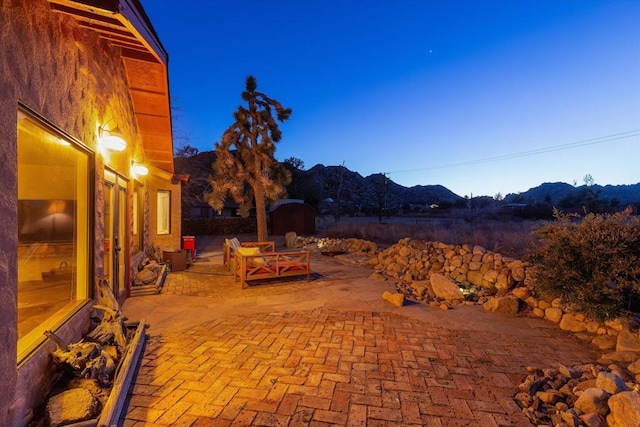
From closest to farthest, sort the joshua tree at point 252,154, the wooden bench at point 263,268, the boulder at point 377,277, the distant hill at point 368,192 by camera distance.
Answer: the wooden bench at point 263,268 < the boulder at point 377,277 < the joshua tree at point 252,154 < the distant hill at point 368,192

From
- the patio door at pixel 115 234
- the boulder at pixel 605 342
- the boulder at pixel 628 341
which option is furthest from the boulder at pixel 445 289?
the patio door at pixel 115 234

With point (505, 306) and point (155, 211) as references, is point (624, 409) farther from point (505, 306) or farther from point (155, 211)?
point (155, 211)

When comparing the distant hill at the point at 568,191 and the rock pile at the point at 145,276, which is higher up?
the distant hill at the point at 568,191

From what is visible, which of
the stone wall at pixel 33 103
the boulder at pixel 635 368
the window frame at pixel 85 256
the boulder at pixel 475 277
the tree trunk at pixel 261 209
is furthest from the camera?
the tree trunk at pixel 261 209

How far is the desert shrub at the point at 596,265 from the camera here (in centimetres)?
388

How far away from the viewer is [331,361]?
3246mm

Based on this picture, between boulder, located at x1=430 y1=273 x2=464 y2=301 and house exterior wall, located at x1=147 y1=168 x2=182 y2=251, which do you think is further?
house exterior wall, located at x1=147 y1=168 x2=182 y2=251

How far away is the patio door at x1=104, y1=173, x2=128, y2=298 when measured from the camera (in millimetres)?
4668

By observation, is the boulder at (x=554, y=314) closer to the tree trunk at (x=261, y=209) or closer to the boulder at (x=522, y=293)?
the boulder at (x=522, y=293)

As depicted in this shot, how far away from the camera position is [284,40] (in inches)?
602

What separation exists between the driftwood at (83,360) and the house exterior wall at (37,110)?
0.24 ft

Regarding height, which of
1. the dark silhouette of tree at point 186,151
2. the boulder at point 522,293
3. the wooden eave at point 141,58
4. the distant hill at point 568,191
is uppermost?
the distant hill at point 568,191

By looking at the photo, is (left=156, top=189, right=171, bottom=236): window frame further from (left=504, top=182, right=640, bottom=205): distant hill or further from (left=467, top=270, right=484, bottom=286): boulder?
(left=504, top=182, right=640, bottom=205): distant hill

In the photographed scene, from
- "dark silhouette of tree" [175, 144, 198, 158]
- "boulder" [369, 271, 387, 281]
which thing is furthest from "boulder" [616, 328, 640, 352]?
"dark silhouette of tree" [175, 144, 198, 158]
